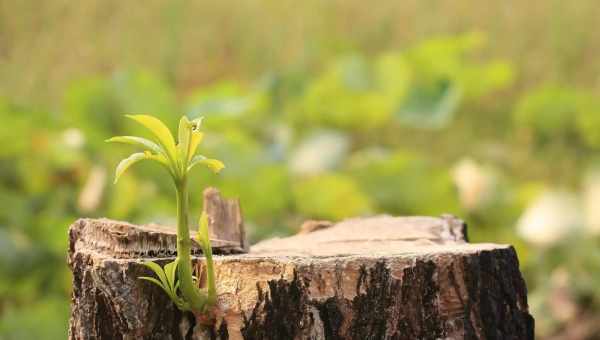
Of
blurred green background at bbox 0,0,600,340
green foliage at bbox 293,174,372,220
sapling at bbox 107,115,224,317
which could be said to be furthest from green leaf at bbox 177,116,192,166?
green foliage at bbox 293,174,372,220

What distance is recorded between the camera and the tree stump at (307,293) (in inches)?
27.9

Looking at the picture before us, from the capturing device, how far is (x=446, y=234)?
2.83 ft

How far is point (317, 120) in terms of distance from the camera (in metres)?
2.72

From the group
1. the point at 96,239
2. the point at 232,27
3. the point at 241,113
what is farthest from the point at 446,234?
the point at 232,27

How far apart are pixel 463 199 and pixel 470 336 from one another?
1.83m

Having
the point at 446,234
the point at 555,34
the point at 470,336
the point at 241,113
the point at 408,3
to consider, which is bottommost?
the point at 470,336

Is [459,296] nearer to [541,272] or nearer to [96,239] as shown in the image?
[96,239]

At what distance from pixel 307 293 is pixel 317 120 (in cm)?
203

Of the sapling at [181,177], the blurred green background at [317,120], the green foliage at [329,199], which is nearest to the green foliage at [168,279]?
the sapling at [181,177]

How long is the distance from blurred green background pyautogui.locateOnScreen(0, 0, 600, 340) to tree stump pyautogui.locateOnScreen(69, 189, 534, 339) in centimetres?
117

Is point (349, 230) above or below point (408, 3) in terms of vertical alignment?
below

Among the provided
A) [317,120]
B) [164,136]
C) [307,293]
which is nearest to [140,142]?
[164,136]

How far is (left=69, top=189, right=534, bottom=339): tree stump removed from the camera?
708 mm

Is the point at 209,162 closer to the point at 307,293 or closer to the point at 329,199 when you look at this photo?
the point at 307,293
